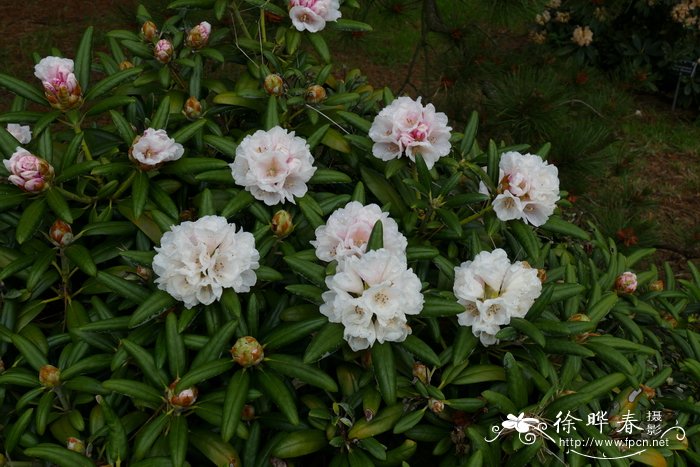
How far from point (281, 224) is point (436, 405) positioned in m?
0.47

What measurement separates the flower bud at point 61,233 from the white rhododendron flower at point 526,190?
2.99ft

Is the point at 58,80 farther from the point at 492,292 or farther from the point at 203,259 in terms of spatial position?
the point at 492,292

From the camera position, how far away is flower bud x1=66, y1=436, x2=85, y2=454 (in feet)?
4.18

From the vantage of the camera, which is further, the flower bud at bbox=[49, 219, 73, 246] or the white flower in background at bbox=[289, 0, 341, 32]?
the white flower in background at bbox=[289, 0, 341, 32]

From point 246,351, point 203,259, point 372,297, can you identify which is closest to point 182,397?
point 246,351

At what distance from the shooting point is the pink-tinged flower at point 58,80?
155cm

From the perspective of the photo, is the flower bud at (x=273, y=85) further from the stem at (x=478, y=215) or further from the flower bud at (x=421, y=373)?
the flower bud at (x=421, y=373)

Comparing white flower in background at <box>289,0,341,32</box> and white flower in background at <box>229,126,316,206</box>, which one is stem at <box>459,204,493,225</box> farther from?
white flower in background at <box>289,0,341,32</box>

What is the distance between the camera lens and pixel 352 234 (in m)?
1.34

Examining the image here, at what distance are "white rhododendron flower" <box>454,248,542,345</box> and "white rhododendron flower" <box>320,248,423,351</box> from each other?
14 cm

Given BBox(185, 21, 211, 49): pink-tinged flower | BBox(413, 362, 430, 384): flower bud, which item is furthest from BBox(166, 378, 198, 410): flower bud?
BBox(185, 21, 211, 49): pink-tinged flower

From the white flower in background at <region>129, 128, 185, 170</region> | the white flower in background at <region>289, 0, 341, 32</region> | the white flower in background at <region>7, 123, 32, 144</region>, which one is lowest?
the white flower in background at <region>7, 123, 32, 144</region>

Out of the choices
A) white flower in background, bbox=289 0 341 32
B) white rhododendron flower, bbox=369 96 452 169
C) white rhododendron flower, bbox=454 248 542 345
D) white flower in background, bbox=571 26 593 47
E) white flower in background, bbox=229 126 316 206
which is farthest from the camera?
white flower in background, bbox=571 26 593 47

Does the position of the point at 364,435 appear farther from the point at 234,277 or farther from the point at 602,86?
the point at 602,86
